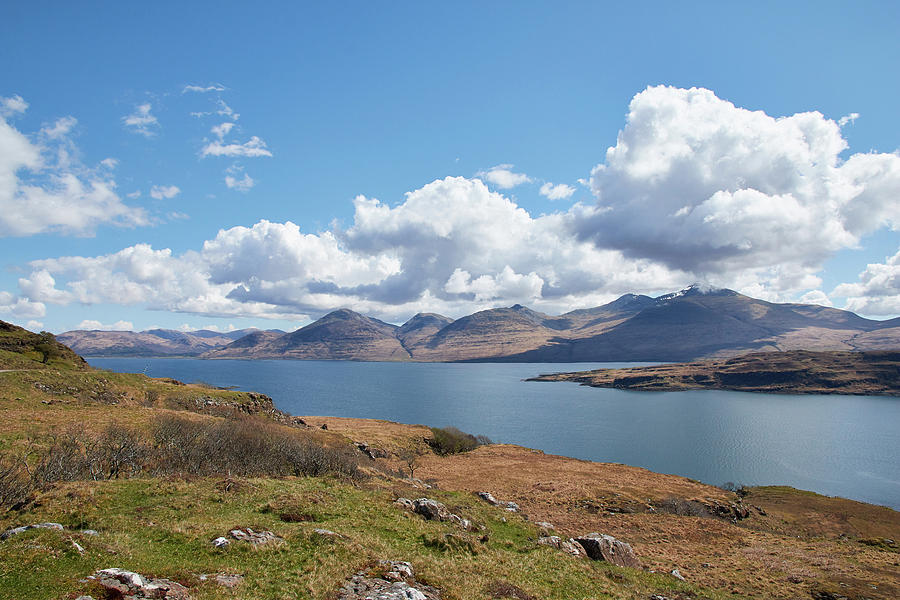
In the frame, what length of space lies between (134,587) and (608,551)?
2515 cm

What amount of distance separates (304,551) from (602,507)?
3969 cm

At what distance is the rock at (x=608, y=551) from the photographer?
26969mm

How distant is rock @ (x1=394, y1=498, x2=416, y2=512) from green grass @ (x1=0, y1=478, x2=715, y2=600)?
2.70ft

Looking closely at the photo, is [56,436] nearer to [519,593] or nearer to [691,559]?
[519,593]

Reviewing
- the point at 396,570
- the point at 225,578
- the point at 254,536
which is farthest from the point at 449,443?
the point at 225,578

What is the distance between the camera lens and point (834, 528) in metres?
51.1

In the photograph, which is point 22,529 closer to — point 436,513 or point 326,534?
point 326,534

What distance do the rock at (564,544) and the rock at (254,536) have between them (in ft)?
51.6

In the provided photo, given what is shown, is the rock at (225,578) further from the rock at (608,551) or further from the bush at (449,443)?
the bush at (449,443)

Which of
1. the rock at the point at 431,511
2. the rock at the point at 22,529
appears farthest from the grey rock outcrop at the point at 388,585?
the rock at the point at 22,529

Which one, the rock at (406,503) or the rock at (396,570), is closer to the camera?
the rock at (396,570)

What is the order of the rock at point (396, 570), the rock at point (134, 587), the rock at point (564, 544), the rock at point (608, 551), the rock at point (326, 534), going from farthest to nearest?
1. the rock at point (608, 551)
2. the rock at point (564, 544)
3. the rock at point (326, 534)
4. the rock at point (396, 570)
5. the rock at point (134, 587)

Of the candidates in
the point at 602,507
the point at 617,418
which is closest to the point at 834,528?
the point at 602,507

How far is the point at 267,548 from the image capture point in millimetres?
18391
